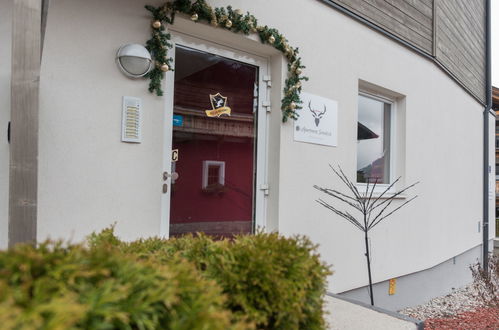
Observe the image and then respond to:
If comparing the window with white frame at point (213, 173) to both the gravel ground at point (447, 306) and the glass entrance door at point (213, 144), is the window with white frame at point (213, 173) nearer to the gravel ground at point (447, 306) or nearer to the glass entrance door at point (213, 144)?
the glass entrance door at point (213, 144)

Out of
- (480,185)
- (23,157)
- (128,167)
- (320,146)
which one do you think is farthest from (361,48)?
(480,185)

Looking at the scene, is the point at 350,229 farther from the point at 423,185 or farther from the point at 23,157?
the point at 23,157

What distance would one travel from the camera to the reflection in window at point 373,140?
4.80 metres

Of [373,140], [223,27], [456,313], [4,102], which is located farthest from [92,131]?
[456,313]

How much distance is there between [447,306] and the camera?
5539mm

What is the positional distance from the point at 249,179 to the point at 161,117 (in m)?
1.09

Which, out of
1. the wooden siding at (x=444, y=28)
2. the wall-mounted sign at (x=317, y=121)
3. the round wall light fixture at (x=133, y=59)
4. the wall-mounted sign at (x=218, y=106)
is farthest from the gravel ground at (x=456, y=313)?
the round wall light fixture at (x=133, y=59)

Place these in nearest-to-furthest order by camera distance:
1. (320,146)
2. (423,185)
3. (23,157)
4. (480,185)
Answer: (23,157)
(320,146)
(423,185)
(480,185)

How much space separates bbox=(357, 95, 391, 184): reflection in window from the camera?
480 cm

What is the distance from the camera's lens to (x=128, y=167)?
274 centimetres

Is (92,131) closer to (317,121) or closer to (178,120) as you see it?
(178,120)

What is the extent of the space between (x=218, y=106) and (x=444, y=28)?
473 cm

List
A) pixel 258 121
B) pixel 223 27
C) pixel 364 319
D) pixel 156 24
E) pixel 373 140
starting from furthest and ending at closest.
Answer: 1. pixel 373 140
2. pixel 258 121
3. pixel 223 27
4. pixel 156 24
5. pixel 364 319

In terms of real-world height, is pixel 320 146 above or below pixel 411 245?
above
